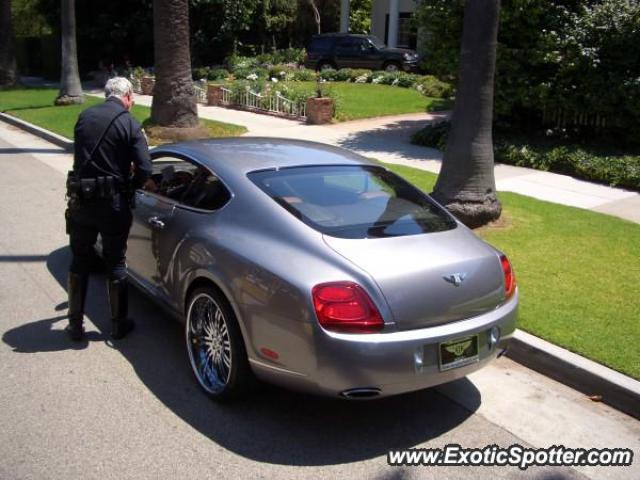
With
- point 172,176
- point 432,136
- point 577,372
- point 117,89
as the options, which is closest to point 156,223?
point 172,176

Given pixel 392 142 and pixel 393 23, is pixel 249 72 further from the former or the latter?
pixel 392 142

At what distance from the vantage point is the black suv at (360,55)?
28.2m

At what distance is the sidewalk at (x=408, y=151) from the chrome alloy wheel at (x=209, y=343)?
660cm

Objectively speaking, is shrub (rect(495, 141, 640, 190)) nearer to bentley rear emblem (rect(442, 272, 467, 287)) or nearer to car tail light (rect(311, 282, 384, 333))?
bentley rear emblem (rect(442, 272, 467, 287))

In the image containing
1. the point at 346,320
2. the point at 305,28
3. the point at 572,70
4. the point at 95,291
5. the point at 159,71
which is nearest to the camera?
the point at 346,320

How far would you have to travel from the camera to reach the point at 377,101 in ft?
67.5

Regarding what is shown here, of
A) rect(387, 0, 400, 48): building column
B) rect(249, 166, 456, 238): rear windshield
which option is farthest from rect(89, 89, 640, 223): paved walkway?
rect(387, 0, 400, 48): building column

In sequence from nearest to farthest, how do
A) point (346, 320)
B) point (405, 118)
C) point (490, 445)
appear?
point (346, 320), point (490, 445), point (405, 118)

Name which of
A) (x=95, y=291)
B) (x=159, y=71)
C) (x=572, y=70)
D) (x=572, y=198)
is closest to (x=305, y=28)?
(x=159, y=71)

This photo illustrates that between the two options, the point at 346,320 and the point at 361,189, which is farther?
the point at 361,189

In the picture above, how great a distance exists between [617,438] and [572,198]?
659 cm

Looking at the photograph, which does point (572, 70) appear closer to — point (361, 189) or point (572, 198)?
point (572, 198)

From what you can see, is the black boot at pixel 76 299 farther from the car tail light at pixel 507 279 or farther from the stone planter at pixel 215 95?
the stone planter at pixel 215 95

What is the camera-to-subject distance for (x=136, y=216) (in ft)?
16.9
